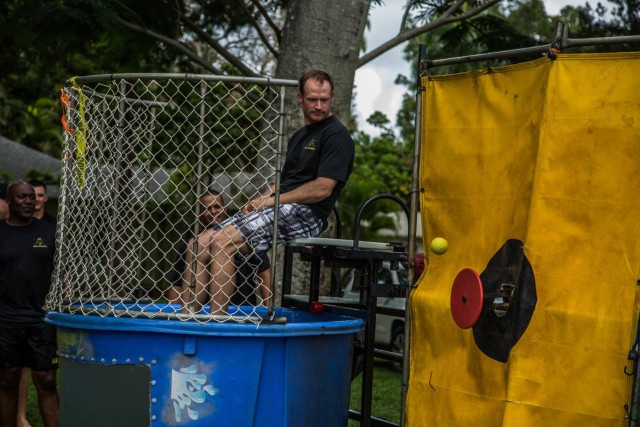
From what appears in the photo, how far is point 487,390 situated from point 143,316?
194cm

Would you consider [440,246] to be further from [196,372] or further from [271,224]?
[196,372]

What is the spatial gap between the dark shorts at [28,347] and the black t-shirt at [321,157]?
122 inches

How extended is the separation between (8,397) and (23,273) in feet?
3.42

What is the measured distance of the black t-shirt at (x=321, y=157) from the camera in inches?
230

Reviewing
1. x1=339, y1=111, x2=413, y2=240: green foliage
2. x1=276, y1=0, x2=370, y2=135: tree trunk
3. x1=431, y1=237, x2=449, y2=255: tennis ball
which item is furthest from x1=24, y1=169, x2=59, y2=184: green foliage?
x1=431, y1=237, x2=449, y2=255: tennis ball

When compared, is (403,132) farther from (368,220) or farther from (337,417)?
(337,417)

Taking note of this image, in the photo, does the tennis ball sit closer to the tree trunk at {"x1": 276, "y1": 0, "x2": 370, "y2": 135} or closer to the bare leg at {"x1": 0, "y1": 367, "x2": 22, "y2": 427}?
the tree trunk at {"x1": 276, "y1": 0, "x2": 370, "y2": 135}

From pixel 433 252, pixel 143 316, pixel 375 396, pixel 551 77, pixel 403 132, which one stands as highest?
pixel 403 132

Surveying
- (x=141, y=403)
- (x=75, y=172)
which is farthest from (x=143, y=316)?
(x=75, y=172)

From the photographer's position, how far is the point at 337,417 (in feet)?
19.2

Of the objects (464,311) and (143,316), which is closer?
(464,311)

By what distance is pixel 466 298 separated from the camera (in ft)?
16.9

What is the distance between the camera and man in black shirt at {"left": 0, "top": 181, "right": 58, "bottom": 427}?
26.7 feet

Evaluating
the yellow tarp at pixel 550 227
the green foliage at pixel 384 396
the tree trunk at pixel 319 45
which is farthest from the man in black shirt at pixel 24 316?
the yellow tarp at pixel 550 227
